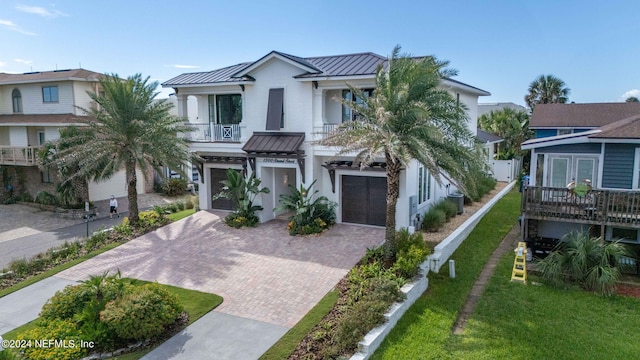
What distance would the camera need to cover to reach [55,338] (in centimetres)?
1019

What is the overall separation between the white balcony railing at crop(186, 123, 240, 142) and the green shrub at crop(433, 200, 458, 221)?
1054cm

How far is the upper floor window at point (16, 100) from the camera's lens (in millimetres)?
33656

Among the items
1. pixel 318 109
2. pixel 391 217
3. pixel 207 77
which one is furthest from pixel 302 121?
pixel 391 217

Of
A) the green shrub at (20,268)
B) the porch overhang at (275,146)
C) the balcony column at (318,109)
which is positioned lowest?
the green shrub at (20,268)

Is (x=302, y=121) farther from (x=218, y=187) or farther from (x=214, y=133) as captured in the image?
(x=218, y=187)

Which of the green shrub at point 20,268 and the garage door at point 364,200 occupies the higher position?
the garage door at point 364,200

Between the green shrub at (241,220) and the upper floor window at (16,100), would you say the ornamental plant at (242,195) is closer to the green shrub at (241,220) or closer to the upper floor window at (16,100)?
the green shrub at (241,220)

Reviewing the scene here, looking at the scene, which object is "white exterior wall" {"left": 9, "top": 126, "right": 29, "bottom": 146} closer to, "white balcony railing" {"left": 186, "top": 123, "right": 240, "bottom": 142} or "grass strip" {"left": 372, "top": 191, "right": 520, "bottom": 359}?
"white balcony railing" {"left": 186, "top": 123, "right": 240, "bottom": 142}

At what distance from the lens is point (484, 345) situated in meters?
10.5

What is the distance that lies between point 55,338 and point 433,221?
14.3m

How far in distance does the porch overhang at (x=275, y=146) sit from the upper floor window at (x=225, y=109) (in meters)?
2.78

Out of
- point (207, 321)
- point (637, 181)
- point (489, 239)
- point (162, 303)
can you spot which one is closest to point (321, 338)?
point (207, 321)

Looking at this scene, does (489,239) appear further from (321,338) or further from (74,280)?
(74,280)

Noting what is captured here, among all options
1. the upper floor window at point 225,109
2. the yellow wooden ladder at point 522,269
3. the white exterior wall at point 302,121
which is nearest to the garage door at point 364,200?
the white exterior wall at point 302,121
